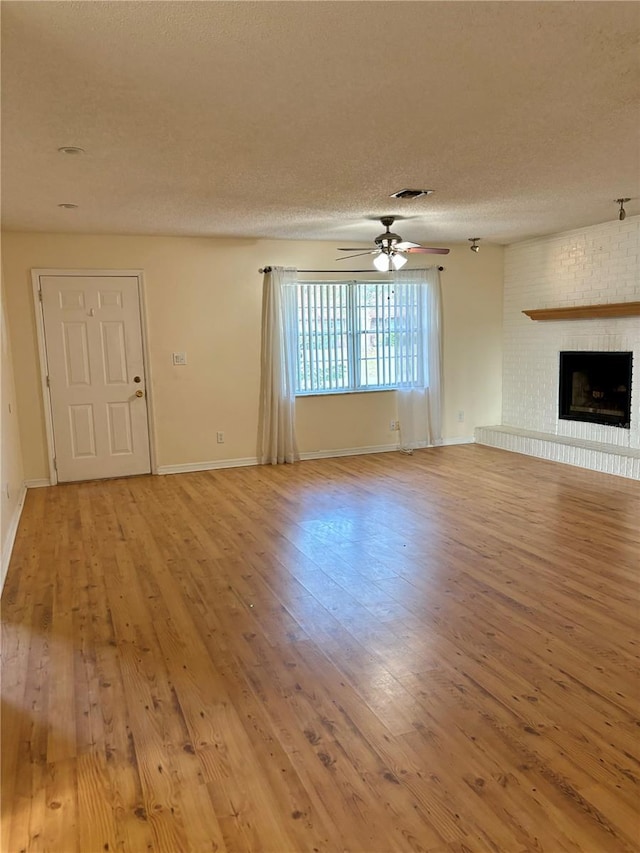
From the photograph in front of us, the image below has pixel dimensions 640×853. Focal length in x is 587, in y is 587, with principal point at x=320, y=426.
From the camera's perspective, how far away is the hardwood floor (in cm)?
169

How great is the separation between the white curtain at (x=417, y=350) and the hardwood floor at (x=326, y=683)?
2663mm

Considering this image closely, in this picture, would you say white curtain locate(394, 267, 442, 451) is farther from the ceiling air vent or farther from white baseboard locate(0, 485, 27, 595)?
white baseboard locate(0, 485, 27, 595)

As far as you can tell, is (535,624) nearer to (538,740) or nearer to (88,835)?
(538,740)

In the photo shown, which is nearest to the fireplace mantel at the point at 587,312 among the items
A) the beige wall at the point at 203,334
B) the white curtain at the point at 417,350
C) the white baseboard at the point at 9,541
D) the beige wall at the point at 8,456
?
the beige wall at the point at 203,334

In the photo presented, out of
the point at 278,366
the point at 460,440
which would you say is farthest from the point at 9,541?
the point at 460,440

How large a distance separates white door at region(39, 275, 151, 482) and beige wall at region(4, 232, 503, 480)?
0.47 feet

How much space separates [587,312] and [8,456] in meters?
5.57

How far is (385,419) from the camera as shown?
282 inches

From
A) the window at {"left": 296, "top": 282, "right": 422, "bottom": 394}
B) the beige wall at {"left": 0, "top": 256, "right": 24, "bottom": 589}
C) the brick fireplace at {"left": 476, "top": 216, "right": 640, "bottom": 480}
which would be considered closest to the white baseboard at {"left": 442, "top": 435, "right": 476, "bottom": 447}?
the brick fireplace at {"left": 476, "top": 216, "right": 640, "bottom": 480}

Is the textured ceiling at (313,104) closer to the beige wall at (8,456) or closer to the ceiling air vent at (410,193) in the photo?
the ceiling air vent at (410,193)

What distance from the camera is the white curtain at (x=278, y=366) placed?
20.9 ft

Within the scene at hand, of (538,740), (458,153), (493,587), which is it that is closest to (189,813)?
(538,740)

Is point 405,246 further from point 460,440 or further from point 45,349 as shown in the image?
point 45,349

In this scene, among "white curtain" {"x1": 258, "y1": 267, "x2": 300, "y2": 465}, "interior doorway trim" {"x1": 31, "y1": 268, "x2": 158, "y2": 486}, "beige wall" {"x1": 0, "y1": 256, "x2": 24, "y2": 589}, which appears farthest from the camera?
"white curtain" {"x1": 258, "y1": 267, "x2": 300, "y2": 465}
